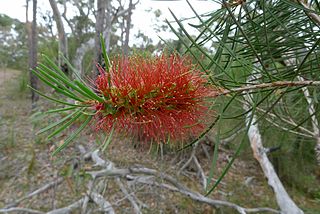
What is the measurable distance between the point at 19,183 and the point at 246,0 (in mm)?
3194

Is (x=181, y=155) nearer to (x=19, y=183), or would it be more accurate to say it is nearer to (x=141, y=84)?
(x=19, y=183)

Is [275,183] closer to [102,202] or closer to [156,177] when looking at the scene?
[156,177]

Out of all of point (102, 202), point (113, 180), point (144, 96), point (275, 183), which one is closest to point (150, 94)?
point (144, 96)

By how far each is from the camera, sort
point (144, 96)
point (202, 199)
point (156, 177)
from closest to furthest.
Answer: point (144, 96), point (202, 199), point (156, 177)

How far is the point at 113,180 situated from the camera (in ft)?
9.36

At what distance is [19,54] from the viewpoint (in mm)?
9898

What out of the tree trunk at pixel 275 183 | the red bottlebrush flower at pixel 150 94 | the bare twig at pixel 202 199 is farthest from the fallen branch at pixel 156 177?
the red bottlebrush flower at pixel 150 94

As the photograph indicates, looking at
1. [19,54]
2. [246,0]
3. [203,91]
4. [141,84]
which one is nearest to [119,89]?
[141,84]

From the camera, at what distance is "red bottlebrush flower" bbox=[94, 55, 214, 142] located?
370 millimetres

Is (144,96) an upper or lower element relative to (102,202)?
upper

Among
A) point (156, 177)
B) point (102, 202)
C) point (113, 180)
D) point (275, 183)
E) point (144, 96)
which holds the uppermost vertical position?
point (144, 96)

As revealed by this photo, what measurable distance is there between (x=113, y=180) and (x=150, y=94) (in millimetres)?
2678

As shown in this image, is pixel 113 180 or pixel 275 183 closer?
pixel 275 183

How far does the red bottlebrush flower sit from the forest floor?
5.25ft
